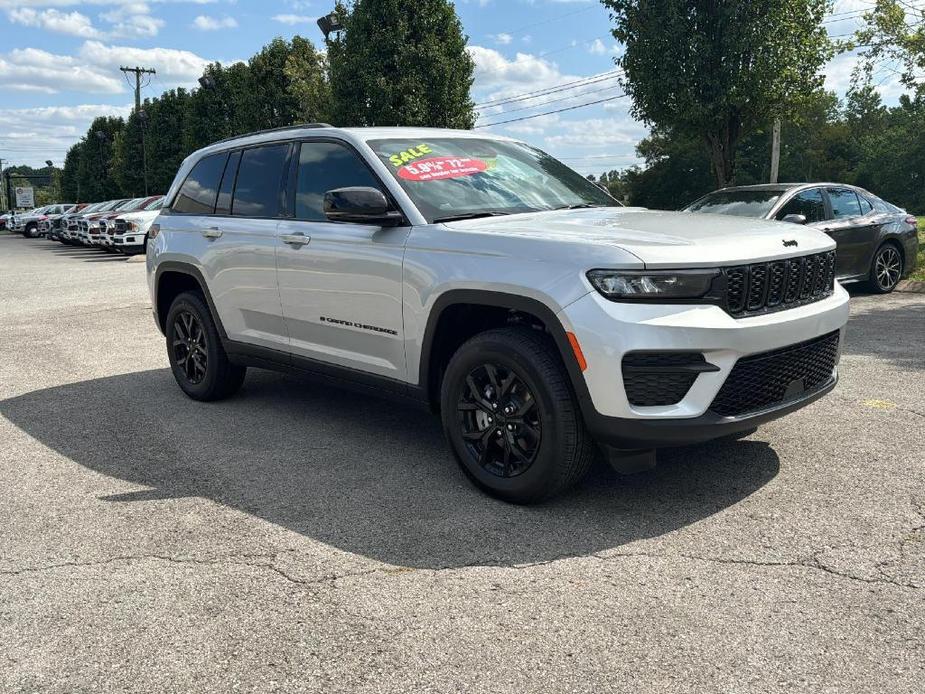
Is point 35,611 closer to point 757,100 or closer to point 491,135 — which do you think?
point 491,135

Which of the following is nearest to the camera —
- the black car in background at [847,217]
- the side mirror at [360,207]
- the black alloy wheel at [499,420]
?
the black alloy wheel at [499,420]

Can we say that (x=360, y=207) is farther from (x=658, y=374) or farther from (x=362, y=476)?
(x=658, y=374)

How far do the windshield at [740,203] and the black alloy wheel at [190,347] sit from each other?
6105mm

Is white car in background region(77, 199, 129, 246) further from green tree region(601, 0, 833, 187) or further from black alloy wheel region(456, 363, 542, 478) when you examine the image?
black alloy wheel region(456, 363, 542, 478)

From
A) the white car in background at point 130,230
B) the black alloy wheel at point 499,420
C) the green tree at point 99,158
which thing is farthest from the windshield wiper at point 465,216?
the green tree at point 99,158

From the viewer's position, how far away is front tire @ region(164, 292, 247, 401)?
613cm

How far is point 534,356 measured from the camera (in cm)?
380

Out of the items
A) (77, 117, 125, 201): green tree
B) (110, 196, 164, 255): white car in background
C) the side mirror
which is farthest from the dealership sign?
Answer: the side mirror

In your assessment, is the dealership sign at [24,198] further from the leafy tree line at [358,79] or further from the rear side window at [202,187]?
the rear side window at [202,187]

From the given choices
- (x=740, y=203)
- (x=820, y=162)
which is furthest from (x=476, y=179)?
(x=820, y=162)

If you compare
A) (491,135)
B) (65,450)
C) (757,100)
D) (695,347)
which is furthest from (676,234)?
(757,100)

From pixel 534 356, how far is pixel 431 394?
845 millimetres

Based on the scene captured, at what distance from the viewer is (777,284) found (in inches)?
154

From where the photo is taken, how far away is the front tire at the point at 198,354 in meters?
6.13
